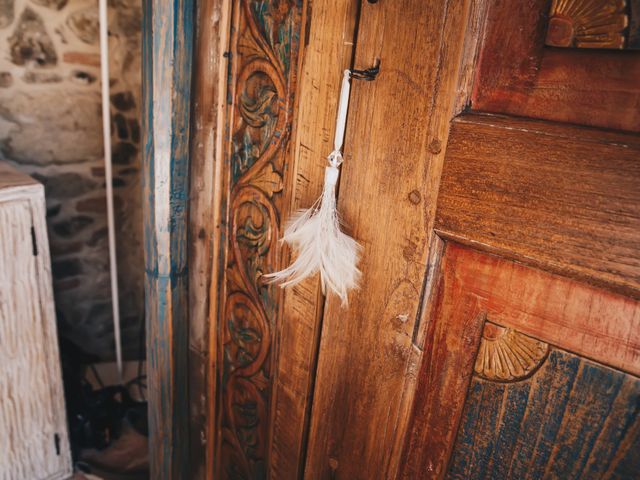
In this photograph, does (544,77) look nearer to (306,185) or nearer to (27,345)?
(306,185)

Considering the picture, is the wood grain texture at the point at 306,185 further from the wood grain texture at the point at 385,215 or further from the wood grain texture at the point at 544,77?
the wood grain texture at the point at 544,77

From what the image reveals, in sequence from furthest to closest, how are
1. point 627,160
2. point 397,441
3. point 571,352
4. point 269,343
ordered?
1. point 269,343
2. point 397,441
3. point 571,352
4. point 627,160

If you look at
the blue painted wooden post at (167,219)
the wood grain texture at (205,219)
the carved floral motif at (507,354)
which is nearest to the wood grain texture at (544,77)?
the carved floral motif at (507,354)

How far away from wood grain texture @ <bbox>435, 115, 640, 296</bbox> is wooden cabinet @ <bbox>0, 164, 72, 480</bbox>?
4.45 ft

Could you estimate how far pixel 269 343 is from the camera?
3.73ft

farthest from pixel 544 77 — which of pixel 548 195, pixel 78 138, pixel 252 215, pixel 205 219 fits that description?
pixel 78 138

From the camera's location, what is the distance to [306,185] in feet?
3.16

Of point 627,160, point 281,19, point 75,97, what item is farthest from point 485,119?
point 75,97

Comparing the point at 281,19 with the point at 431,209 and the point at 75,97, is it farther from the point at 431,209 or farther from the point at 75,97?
the point at 75,97

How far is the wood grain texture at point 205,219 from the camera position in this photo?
43.2 inches

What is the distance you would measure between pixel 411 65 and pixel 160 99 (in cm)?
66

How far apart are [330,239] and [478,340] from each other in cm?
31

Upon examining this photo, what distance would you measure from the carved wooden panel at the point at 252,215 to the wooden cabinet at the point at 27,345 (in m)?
0.77

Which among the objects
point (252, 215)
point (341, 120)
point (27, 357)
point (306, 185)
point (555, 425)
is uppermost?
point (341, 120)
